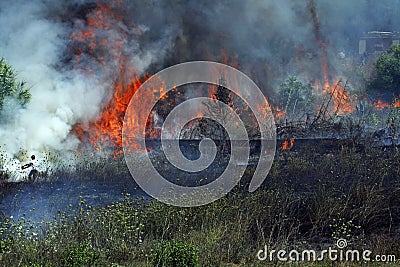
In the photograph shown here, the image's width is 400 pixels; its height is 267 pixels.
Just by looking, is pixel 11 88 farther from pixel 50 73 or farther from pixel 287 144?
pixel 287 144

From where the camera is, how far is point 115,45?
594 inches

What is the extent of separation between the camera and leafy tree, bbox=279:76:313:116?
17516mm

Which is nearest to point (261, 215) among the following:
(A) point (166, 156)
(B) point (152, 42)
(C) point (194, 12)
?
(A) point (166, 156)

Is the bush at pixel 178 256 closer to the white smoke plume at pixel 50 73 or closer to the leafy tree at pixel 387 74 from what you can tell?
the white smoke plume at pixel 50 73

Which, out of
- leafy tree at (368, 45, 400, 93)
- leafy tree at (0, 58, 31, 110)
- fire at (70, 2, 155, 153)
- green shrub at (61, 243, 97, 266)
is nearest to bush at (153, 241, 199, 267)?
green shrub at (61, 243, 97, 266)

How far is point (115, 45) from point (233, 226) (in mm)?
9411

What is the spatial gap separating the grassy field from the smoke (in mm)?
4955

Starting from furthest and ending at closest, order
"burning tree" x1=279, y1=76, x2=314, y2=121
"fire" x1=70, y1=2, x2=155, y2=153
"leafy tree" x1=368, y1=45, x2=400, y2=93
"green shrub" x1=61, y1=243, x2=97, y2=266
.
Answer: "leafy tree" x1=368, y1=45, x2=400, y2=93 < "burning tree" x1=279, y1=76, x2=314, y2=121 < "fire" x1=70, y1=2, x2=155, y2=153 < "green shrub" x1=61, y1=243, x2=97, y2=266

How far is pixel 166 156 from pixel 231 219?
4893 mm

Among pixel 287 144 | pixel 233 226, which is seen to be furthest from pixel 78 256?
pixel 287 144

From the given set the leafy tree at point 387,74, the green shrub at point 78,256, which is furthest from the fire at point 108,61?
the leafy tree at point 387,74

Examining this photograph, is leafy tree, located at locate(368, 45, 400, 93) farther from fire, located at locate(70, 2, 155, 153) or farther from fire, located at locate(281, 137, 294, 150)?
fire, located at locate(70, 2, 155, 153)

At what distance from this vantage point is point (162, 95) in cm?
1553

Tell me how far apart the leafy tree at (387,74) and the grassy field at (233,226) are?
9.17m
